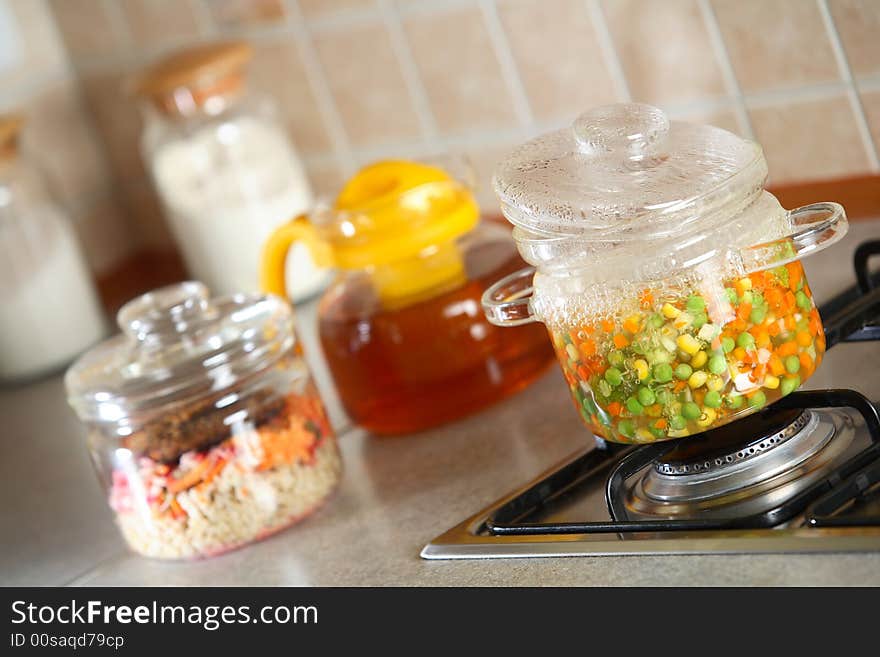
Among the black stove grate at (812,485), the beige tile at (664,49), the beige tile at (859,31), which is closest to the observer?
the black stove grate at (812,485)

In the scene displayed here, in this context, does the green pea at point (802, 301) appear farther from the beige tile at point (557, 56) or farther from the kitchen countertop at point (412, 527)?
the beige tile at point (557, 56)

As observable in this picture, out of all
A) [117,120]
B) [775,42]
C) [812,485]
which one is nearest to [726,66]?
[775,42]

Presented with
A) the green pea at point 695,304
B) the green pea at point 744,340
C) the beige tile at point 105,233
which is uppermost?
the beige tile at point 105,233

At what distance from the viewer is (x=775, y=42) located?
3.53 feet

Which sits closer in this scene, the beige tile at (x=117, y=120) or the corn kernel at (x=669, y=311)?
the corn kernel at (x=669, y=311)

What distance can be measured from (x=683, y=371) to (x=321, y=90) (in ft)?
3.01

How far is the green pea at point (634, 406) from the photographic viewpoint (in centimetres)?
70

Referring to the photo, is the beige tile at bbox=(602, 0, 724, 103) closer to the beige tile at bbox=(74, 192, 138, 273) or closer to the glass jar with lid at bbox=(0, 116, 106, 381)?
the glass jar with lid at bbox=(0, 116, 106, 381)

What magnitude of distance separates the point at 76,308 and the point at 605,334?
0.95 meters

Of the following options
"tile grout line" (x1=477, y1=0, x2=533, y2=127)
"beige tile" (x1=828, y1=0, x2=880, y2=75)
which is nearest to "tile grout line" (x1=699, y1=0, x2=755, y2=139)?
"beige tile" (x1=828, y1=0, x2=880, y2=75)

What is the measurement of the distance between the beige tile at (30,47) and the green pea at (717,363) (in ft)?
4.03

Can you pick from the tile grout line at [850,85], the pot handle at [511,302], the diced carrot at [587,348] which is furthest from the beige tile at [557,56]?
the diced carrot at [587,348]

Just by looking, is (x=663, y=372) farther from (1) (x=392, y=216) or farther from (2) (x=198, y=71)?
(2) (x=198, y=71)
